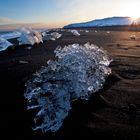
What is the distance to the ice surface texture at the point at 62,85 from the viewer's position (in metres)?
3.61

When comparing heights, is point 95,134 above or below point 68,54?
below

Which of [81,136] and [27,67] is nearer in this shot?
[81,136]

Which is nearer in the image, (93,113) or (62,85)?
(93,113)

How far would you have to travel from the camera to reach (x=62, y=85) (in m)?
3.96

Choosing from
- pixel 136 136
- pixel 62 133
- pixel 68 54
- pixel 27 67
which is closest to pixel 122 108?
pixel 136 136

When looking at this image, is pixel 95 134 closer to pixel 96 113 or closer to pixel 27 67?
pixel 96 113

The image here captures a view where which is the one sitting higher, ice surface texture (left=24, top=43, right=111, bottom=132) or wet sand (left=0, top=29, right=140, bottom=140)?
ice surface texture (left=24, top=43, right=111, bottom=132)

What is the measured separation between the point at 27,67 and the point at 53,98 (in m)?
2.55

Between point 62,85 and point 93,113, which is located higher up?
point 62,85

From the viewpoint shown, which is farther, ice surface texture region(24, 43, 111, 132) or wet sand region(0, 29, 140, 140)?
ice surface texture region(24, 43, 111, 132)

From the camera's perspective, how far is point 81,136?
3193mm

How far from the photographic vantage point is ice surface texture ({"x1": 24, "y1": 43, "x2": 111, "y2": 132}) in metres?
3.61

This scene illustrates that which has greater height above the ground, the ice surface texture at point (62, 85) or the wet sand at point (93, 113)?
the ice surface texture at point (62, 85)

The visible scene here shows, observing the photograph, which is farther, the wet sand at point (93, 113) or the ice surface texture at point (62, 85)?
the ice surface texture at point (62, 85)
